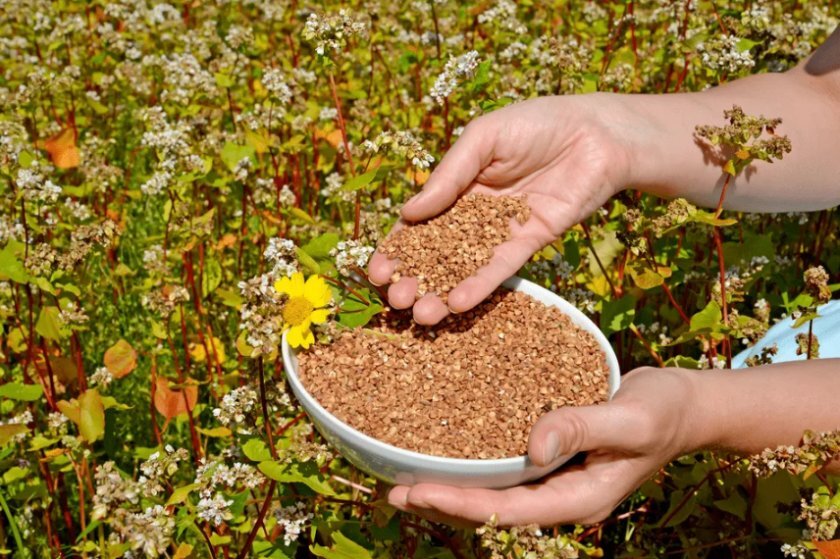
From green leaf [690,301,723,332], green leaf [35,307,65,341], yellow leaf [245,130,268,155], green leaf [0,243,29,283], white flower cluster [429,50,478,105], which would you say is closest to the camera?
green leaf [690,301,723,332]

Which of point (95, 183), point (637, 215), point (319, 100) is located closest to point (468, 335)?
point (637, 215)

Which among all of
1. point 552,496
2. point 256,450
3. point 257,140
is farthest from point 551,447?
point 257,140

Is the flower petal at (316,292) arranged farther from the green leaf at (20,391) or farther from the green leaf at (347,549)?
the green leaf at (20,391)

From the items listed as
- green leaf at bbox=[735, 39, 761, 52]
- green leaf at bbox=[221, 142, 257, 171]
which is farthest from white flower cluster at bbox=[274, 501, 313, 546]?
green leaf at bbox=[735, 39, 761, 52]

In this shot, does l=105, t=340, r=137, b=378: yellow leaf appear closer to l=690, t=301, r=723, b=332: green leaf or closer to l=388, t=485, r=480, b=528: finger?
l=388, t=485, r=480, b=528: finger

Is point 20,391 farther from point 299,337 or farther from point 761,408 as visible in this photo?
point 761,408

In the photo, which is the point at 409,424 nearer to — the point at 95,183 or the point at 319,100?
the point at 95,183
